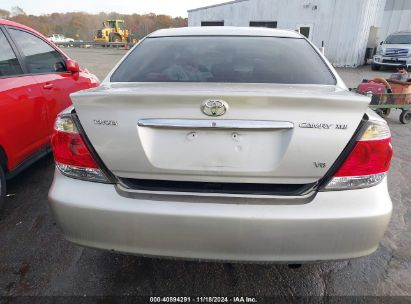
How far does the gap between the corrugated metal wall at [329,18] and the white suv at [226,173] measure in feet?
67.7

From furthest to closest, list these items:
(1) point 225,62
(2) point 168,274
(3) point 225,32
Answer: (3) point 225,32
(1) point 225,62
(2) point 168,274

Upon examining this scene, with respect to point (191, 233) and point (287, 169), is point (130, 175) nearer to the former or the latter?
point (191, 233)

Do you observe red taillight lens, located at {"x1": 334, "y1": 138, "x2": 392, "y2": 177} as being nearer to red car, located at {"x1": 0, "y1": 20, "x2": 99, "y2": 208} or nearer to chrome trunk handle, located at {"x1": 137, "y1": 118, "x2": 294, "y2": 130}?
chrome trunk handle, located at {"x1": 137, "y1": 118, "x2": 294, "y2": 130}

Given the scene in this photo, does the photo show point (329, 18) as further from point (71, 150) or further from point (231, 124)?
point (71, 150)

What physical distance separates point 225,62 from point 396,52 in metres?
18.2

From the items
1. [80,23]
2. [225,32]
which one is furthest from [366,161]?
[80,23]

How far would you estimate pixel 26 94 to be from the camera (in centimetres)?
304

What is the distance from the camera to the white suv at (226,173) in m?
1.56

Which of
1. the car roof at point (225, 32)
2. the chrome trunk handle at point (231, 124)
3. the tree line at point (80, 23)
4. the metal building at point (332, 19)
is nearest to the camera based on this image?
the chrome trunk handle at point (231, 124)

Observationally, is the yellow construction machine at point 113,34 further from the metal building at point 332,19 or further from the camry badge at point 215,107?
the camry badge at point 215,107

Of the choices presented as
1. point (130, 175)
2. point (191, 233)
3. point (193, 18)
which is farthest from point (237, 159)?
point (193, 18)

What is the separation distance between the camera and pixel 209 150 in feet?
5.17

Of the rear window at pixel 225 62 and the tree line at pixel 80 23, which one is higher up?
the rear window at pixel 225 62

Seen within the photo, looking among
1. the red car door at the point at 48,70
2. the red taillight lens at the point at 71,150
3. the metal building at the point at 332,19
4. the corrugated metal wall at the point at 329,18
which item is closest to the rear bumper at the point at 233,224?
the red taillight lens at the point at 71,150
